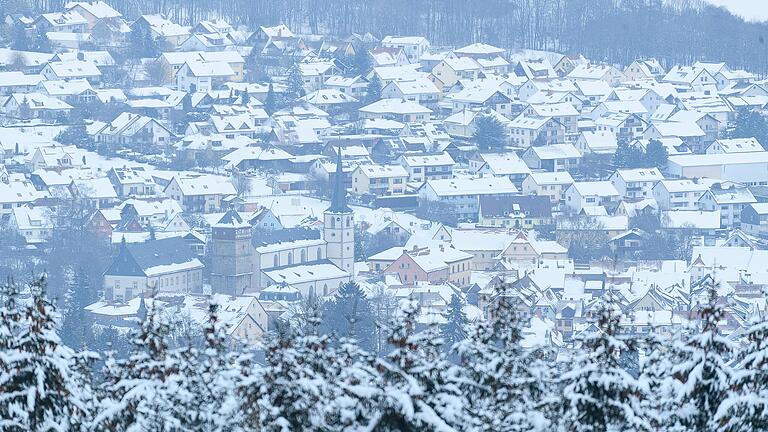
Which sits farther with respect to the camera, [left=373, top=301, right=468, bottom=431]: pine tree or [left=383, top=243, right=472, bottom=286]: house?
[left=383, top=243, right=472, bottom=286]: house

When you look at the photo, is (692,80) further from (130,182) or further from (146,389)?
(146,389)

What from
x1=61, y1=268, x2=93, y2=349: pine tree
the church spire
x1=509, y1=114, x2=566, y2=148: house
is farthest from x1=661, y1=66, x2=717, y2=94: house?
x1=61, y1=268, x2=93, y2=349: pine tree

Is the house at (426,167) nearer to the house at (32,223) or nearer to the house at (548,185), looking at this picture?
the house at (548,185)

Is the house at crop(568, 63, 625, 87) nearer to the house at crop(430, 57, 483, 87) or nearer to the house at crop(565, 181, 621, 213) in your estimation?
the house at crop(430, 57, 483, 87)

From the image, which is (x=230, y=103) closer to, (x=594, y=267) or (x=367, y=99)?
(x=367, y=99)

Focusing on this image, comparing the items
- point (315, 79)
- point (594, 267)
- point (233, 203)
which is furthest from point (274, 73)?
point (594, 267)

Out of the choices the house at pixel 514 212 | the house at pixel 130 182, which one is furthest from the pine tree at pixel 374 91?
the house at pixel 514 212

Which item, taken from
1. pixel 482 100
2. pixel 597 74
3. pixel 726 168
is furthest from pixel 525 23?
pixel 726 168
